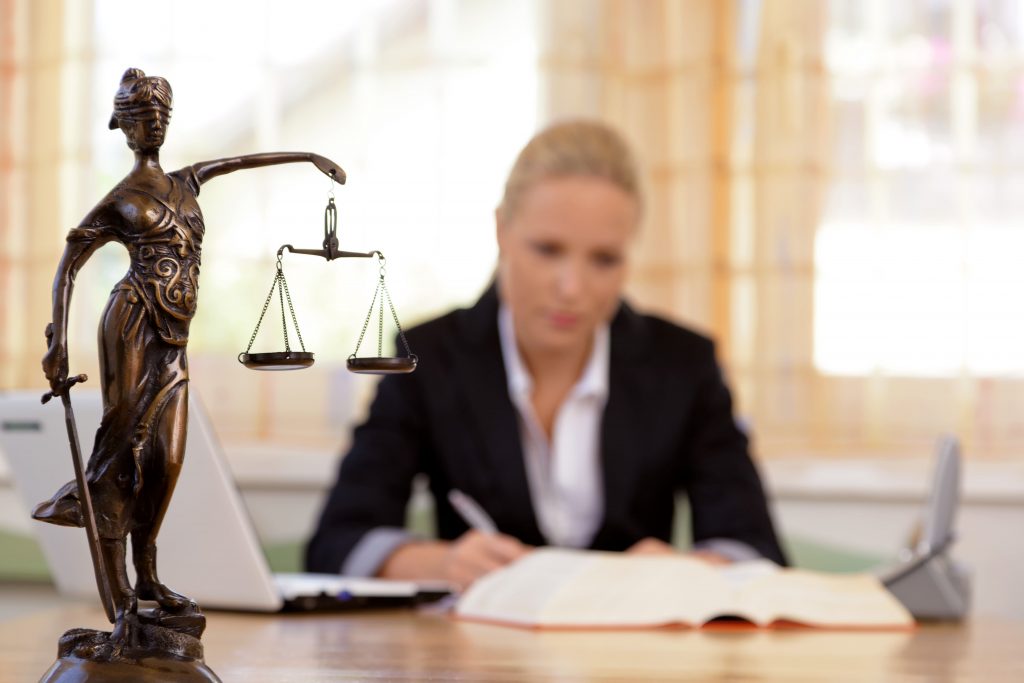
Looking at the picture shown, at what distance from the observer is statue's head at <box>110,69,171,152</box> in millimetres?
539

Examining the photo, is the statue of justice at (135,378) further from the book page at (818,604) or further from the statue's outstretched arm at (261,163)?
the book page at (818,604)

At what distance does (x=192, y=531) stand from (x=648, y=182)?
64.5 inches

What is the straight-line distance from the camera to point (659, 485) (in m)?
1.96

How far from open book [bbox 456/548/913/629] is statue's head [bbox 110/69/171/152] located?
1.99 feet

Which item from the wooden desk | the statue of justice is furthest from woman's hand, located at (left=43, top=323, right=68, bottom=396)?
the wooden desk

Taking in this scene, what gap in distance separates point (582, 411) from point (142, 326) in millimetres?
1433

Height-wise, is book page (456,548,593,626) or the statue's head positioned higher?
the statue's head

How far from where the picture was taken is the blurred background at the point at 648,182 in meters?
2.43

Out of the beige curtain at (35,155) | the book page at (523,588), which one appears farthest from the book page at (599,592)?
the beige curtain at (35,155)

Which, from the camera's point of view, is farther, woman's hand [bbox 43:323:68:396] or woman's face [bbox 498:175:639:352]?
woman's face [bbox 498:175:639:352]

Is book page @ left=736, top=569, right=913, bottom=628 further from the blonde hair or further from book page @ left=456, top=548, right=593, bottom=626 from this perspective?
the blonde hair

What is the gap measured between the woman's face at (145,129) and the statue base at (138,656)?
0.20 metres

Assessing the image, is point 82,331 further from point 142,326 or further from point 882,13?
point 142,326

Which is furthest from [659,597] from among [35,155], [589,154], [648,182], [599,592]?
[35,155]
